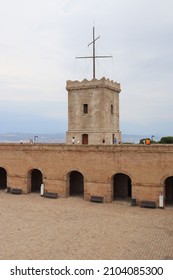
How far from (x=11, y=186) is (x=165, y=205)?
13.6 m

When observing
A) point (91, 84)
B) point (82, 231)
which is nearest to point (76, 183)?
point (91, 84)

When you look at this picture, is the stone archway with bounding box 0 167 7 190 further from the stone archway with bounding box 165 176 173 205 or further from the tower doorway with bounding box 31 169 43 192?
the stone archway with bounding box 165 176 173 205

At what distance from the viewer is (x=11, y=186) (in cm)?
2989

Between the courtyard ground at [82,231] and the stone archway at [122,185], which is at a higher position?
the stone archway at [122,185]

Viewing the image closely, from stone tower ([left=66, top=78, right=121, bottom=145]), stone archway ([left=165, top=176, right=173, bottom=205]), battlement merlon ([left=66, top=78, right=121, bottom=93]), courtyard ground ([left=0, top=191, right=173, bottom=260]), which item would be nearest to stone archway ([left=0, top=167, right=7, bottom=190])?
stone tower ([left=66, top=78, right=121, bottom=145])

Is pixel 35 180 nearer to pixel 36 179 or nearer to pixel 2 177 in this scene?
pixel 36 179

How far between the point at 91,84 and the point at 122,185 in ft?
35.1

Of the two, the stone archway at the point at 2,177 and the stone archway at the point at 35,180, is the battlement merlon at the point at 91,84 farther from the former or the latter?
the stone archway at the point at 2,177

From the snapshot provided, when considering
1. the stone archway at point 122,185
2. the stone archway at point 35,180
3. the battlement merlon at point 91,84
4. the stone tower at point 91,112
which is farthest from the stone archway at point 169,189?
the stone archway at point 35,180

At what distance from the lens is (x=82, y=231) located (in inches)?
730

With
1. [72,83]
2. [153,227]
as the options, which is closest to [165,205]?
[153,227]

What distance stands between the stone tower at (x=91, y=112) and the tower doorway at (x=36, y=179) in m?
4.56

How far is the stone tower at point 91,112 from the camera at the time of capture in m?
32.3
